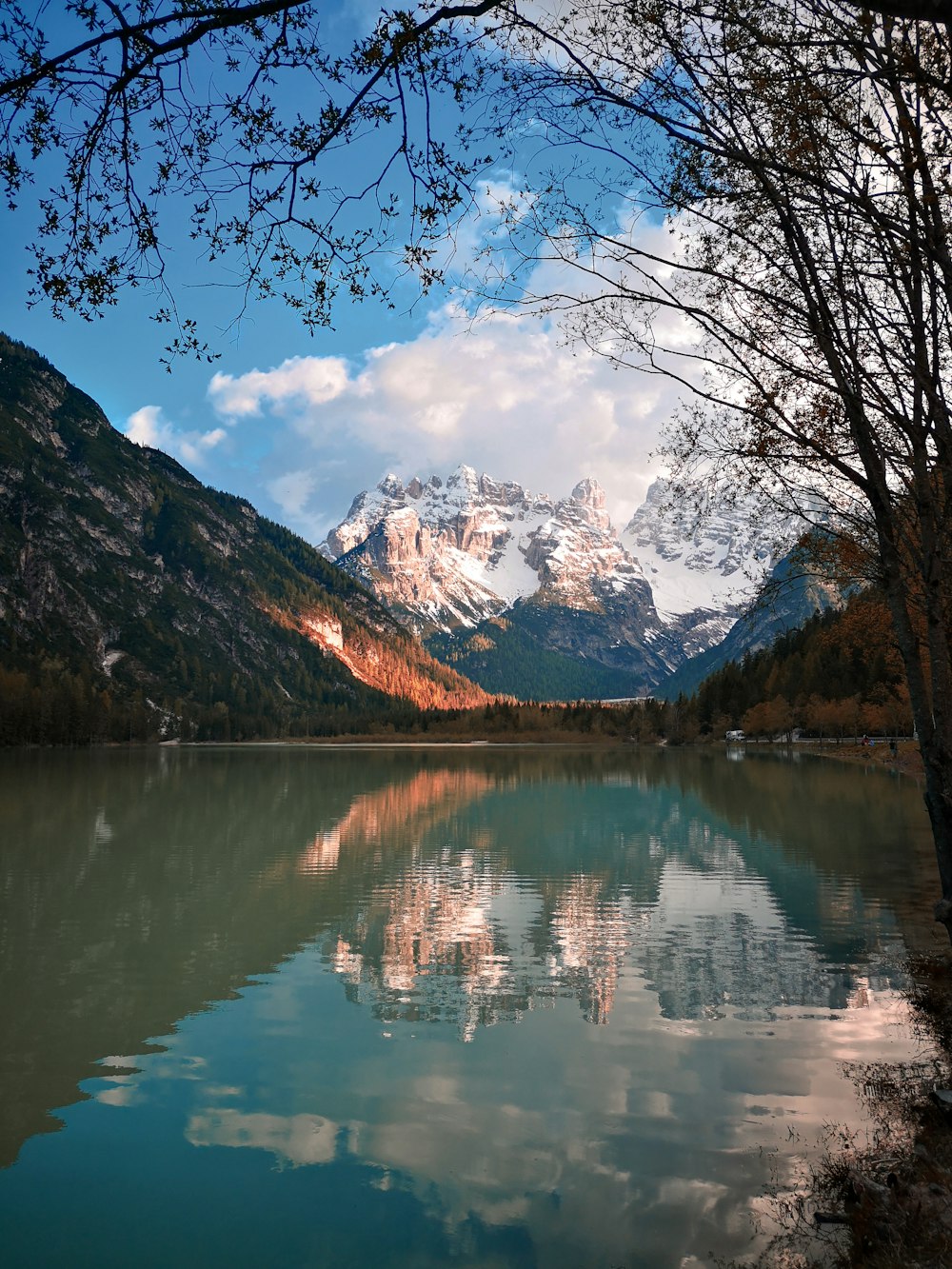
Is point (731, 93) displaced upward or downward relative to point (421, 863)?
upward

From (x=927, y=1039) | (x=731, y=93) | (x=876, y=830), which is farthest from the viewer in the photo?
(x=876, y=830)

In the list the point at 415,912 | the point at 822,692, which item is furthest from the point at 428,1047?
the point at 822,692

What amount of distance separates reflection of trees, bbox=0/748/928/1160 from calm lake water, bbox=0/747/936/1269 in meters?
0.14

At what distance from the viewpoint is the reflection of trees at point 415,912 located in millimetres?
17984

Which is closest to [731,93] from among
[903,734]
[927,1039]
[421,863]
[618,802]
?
[927,1039]

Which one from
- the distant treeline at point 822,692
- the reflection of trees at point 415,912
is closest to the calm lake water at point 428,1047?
the reflection of trees at point 415,912

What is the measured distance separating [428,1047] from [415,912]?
1206 cm

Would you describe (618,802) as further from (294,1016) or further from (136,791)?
(294,1016)

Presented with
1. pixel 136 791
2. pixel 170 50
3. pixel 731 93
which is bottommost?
pixel 136 791

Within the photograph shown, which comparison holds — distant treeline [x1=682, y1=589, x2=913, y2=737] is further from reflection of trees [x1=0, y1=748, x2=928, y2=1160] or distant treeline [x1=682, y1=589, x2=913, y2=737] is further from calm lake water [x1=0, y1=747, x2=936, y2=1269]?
calm lake water [x1=0, y1=747, x2=936, y2=1269]

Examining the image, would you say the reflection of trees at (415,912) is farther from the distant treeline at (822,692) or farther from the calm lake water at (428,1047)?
the distant treeline at (822,692)

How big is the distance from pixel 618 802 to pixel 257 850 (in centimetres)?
3572

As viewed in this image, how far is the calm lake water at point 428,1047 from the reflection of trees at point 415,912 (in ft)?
0.47

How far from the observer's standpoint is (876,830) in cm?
4556
